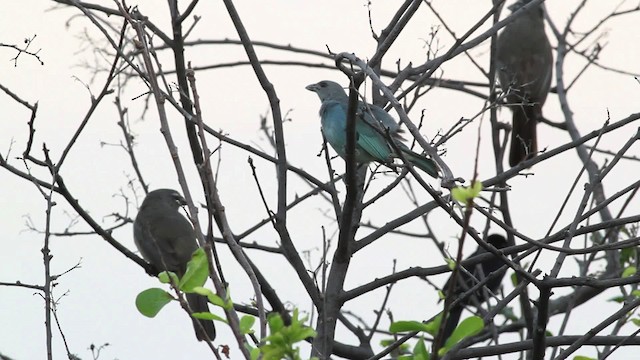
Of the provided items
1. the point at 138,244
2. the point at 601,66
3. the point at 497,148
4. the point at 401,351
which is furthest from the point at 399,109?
the point at 601,66

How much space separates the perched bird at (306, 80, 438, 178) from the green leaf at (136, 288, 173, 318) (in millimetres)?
1744

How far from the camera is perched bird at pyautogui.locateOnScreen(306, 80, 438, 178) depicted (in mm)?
3916

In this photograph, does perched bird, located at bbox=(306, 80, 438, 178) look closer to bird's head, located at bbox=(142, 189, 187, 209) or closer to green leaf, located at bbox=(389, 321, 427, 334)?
bird's head, located at bbox=(142, 189, 187, 209)

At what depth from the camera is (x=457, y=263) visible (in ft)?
5.56

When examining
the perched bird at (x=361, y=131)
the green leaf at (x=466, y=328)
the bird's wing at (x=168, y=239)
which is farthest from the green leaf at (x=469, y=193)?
the bird's wing at (x=168, y=239)

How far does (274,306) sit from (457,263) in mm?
2359

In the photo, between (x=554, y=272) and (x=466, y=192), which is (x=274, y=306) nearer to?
(x=554, y=272)

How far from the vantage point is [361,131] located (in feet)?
14.8

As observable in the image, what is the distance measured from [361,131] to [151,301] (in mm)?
2521

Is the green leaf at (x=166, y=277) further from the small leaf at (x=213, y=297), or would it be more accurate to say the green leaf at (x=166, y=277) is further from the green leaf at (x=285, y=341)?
the green leaf at (x=285, y=341)

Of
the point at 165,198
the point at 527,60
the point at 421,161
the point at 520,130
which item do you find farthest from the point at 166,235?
the point at 527,60

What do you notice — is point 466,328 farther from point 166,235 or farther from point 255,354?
point 166,235

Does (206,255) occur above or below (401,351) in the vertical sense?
below

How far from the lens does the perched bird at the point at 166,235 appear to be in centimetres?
589
